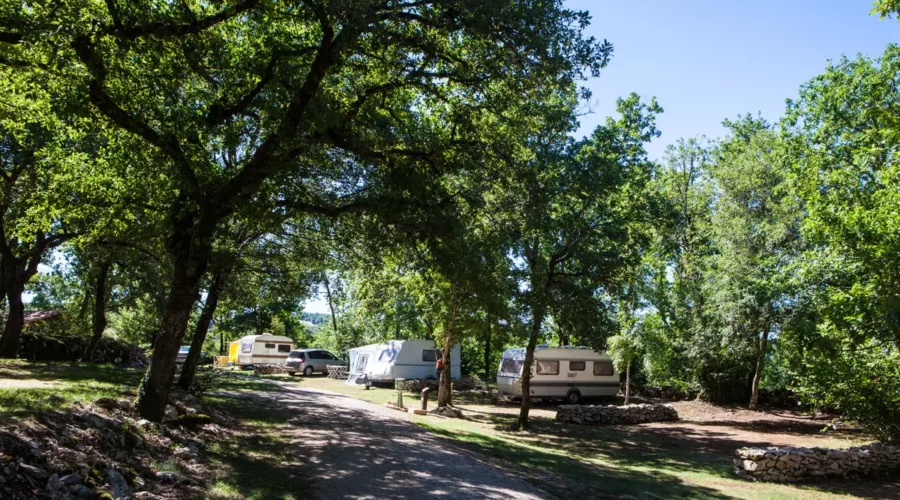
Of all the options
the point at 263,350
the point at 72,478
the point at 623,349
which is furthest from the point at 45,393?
the point at 263,350

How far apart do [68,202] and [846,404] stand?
16086mm

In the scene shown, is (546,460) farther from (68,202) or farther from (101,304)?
(101,304)

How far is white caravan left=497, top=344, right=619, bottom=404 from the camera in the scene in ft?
79.5

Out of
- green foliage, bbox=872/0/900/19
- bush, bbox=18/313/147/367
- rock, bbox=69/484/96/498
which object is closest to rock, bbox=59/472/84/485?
rock, bbox=69/484/96/498

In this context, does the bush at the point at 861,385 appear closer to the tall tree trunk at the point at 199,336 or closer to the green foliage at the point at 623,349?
the green foliage at the point at 623,349

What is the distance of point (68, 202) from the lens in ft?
34.6

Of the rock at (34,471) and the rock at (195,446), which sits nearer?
the rock at (34,471)

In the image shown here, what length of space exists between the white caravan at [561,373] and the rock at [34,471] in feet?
64.9

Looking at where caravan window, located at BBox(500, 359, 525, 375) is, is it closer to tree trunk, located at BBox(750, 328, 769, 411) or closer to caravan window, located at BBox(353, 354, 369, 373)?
caravan window, located at BBox(353, 354, 369, 373)

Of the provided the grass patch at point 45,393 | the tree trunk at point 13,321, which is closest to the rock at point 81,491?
the grass patch at point 45,393

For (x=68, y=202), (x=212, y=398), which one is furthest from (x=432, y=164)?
(x=212, y=398)

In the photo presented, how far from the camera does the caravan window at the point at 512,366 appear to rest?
77.6ft

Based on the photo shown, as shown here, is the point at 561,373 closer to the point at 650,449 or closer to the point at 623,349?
the point at 623,349

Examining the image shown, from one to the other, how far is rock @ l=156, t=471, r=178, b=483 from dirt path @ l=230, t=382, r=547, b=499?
155 centimetres
